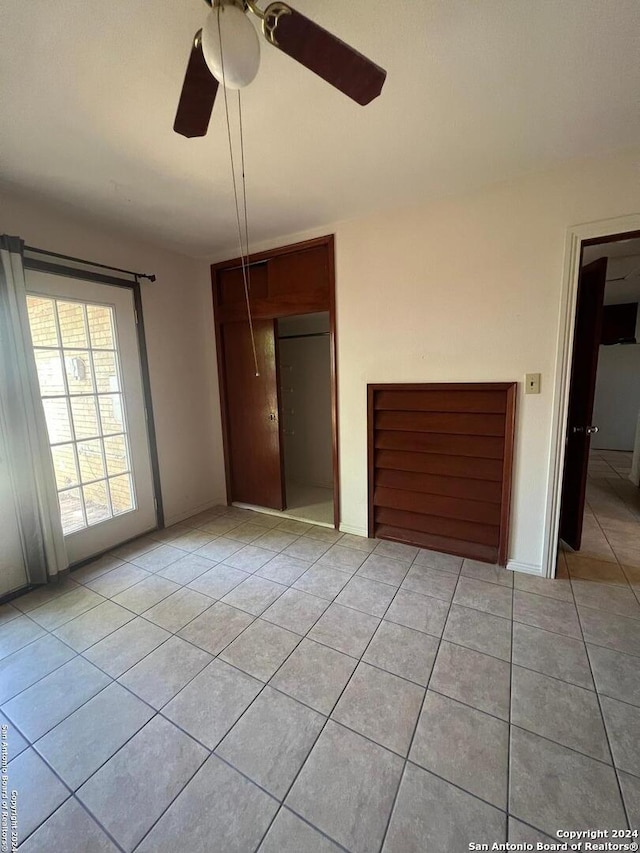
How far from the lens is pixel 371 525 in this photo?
2779mm

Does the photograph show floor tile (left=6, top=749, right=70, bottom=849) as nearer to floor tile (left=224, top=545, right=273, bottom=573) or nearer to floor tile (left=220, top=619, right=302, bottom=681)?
floor tile (left=220, top=619, right=302, bottom=681)

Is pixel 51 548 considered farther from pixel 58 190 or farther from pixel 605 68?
pixel 605 68

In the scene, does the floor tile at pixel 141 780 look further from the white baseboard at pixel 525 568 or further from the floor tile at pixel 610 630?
the white baseboard at pixel 525 568

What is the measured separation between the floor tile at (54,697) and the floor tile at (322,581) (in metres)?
1.10

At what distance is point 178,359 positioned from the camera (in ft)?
10.4

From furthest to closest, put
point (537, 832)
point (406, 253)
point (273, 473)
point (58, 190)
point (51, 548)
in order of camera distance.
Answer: point (273, 473) → point (406, 253) → point (51, 548) → point (58, 190) → point (537, 832)

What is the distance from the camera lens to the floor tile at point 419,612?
5.93 feet

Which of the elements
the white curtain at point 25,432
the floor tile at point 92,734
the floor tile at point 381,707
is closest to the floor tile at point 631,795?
the floor tile at point 381,707

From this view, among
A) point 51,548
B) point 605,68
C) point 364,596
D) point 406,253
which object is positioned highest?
point 605,68

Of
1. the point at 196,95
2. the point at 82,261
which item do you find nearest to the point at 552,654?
the point at 196,95

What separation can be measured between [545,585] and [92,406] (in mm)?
3353

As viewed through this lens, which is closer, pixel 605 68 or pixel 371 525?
pixel 605 68

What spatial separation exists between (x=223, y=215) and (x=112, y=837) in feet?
10.1

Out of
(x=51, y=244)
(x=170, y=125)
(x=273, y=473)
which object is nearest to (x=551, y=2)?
(x=170, y=125)
